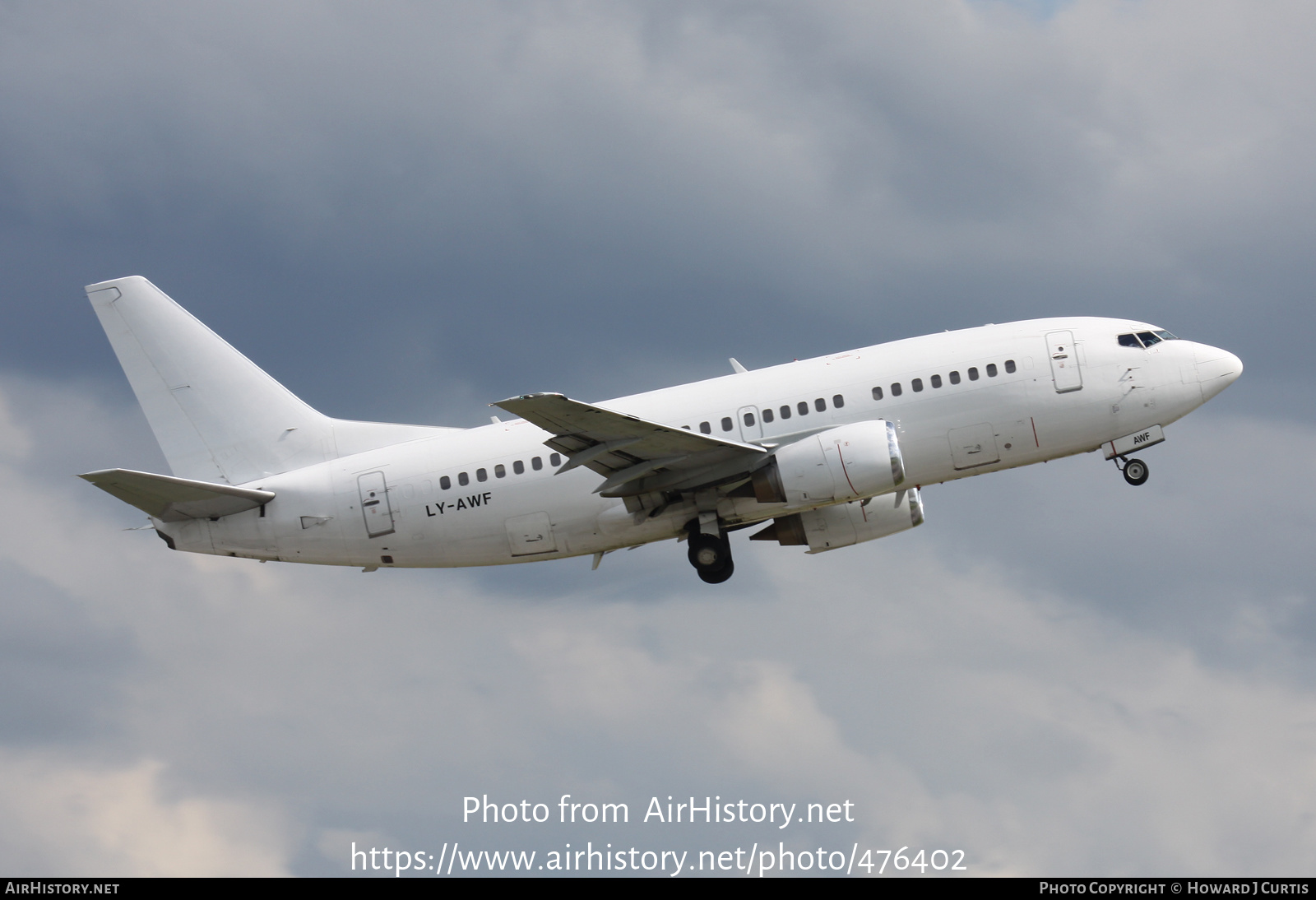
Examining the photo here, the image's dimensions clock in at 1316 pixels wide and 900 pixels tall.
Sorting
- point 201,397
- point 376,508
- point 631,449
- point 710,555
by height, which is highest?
point 201,397

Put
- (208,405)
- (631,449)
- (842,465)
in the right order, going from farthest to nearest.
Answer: (208,405)
(631,449)
(842,465)

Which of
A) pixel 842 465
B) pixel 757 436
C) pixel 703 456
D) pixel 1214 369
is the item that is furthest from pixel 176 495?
pixel 1214 369

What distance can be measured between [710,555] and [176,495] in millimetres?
16986

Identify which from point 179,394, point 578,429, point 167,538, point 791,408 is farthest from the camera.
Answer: point 179,394

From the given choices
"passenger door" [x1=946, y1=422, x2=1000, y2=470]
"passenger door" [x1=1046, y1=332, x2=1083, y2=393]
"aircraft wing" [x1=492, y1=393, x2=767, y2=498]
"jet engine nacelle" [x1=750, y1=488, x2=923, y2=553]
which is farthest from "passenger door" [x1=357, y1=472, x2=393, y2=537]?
"passenger door" [x1=1046, y1=332, x2=1083, y2=393]

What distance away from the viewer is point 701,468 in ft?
126

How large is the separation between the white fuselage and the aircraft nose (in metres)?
0.06

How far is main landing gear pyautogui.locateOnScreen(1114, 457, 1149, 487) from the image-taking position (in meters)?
38.9

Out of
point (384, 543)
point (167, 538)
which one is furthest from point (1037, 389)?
point (167, 538)

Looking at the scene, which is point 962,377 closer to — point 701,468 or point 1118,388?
point 1118,388

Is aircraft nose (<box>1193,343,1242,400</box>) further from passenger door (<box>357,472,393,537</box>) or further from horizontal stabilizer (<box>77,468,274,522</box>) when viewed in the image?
horizontal stabilizer (<box>77,468,274,522</box>)

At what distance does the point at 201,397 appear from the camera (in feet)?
145

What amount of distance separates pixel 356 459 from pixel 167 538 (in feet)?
21.8

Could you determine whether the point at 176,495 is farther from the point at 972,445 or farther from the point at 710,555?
the point at 972,445
